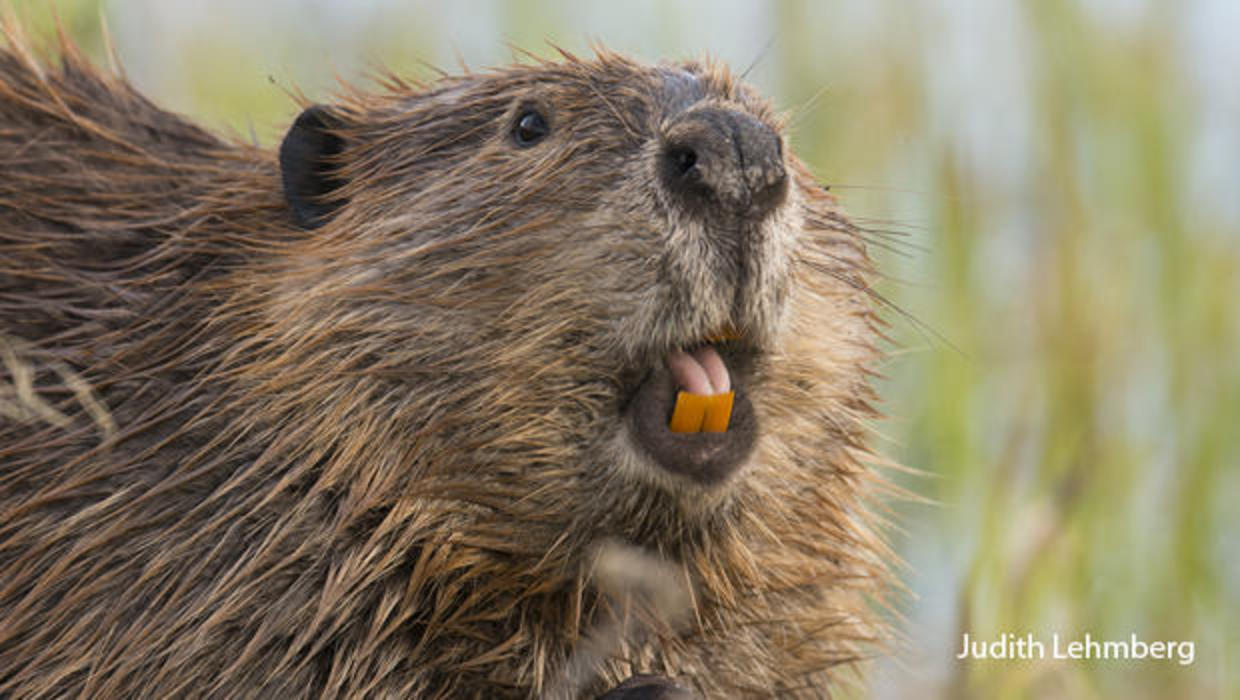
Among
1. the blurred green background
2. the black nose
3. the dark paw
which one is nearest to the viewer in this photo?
the black nose

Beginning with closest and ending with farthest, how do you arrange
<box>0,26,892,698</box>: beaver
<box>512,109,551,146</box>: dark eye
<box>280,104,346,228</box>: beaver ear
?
<box>0,26,892,698</box>: beaver
<box>512,109,551,146</box>: dark eye
<box>280,104,346,228</box>: beaver ear

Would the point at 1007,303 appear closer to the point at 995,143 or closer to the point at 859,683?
A: the point at 995,143

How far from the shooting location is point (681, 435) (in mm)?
2854

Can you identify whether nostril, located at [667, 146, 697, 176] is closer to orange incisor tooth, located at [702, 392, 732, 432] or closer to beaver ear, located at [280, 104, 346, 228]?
orange incisor tooth, located at [702, 392, 732, 432]

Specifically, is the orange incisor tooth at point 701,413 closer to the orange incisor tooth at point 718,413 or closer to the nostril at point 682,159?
the orange incisor tooth at point 718,413

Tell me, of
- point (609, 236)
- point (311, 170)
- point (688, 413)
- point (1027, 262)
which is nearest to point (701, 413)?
point (688, 413)

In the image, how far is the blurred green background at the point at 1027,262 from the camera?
13.6 feet

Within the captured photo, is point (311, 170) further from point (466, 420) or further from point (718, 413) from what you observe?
point (718, 413)

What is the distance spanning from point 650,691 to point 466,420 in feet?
1.66

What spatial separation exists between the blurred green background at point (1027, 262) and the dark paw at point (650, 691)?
2.59ft

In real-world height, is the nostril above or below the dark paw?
above

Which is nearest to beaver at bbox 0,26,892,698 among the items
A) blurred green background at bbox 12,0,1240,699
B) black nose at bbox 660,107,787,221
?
black nose at bbox 660,107,787,221

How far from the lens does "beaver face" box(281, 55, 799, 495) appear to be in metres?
2.79

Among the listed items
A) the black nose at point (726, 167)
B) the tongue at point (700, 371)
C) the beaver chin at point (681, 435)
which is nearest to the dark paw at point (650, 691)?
the beaver chin at point (681, 435)
